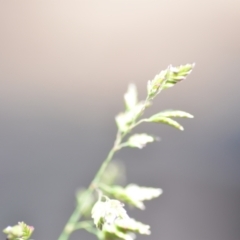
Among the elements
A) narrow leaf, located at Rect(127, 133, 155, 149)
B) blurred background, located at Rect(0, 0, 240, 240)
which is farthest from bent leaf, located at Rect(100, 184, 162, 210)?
blurred background, located at Rect(0, 0, 240, 240)

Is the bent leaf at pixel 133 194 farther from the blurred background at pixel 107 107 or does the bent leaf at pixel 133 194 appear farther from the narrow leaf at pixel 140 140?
the blurred background at pixel 107 107

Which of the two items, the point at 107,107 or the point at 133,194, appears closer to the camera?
the point at 133,194

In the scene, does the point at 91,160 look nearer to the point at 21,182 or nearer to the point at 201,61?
the point at 21,182

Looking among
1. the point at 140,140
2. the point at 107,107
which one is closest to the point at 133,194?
the point at 140,140

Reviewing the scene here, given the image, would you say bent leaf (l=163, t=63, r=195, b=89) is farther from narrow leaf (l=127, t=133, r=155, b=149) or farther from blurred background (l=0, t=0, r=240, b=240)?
blurred background (l=0, t=0, r=240, b=240)

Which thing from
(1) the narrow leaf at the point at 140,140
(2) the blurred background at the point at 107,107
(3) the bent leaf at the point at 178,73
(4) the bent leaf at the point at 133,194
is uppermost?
(2) the blurred background at the point at 107,107

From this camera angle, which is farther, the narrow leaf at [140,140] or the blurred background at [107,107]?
the blurred background at [107,107]

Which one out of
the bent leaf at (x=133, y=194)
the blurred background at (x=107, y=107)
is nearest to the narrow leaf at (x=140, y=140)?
the bent leaf at (x=133, y=194)

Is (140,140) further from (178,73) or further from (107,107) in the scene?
(107,107)

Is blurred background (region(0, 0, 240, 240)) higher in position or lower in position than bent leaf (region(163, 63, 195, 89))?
higher
